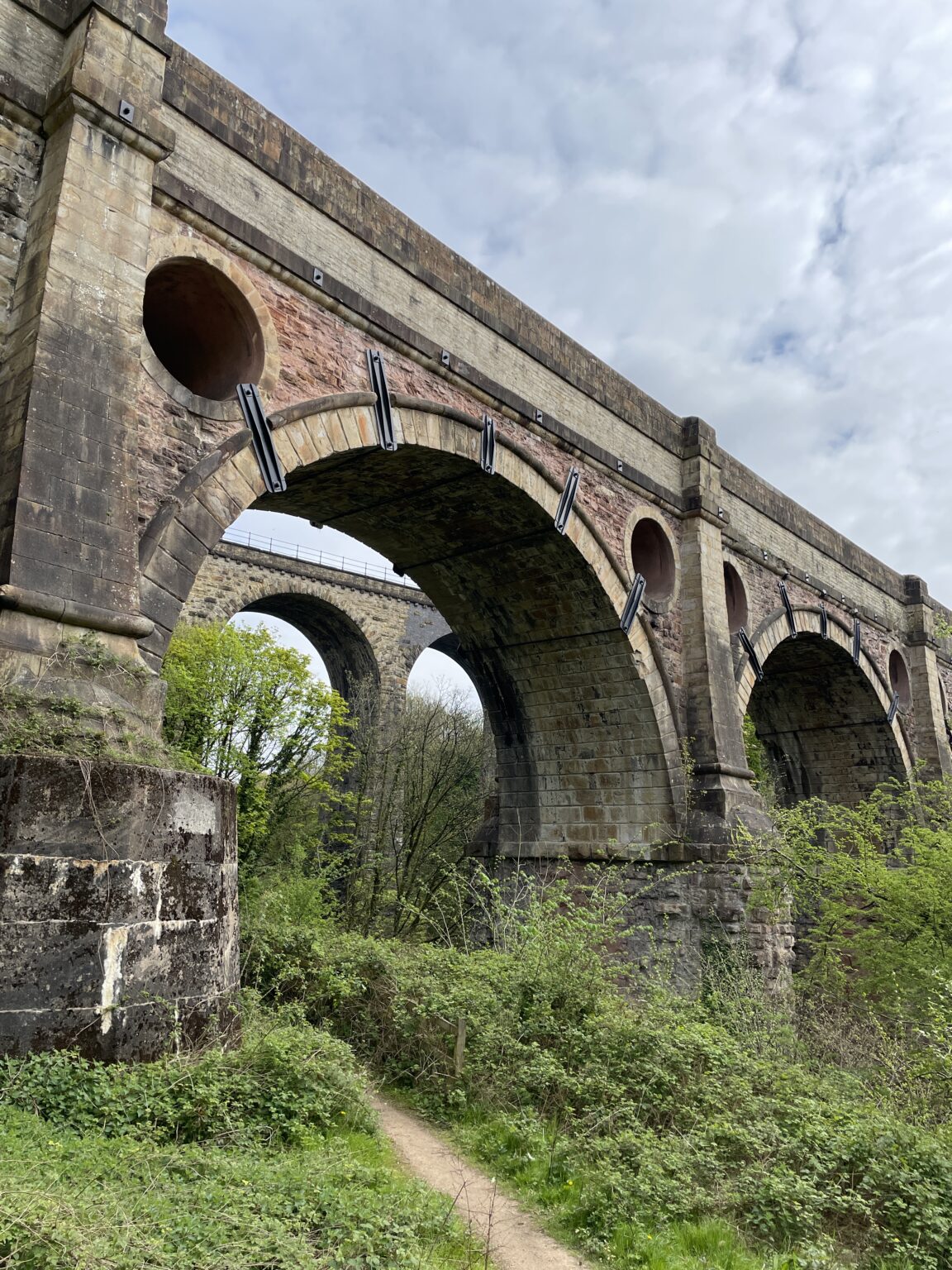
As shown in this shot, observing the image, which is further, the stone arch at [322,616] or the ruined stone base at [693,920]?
the stone arch at [322,616]

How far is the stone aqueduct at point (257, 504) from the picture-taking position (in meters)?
4.68

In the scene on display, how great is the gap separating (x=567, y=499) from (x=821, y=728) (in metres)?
11.0

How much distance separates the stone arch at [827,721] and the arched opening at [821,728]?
2 centimetres

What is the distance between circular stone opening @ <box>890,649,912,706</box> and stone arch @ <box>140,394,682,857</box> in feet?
33.7

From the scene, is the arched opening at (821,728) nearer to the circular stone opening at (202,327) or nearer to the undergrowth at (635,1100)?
the undergrowth at (635,1100)

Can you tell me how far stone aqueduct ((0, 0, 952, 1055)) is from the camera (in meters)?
4.68

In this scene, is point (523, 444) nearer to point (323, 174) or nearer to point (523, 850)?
point (323, 174)

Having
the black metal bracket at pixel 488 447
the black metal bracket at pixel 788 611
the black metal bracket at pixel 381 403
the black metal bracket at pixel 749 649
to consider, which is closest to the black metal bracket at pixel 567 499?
the black metal bracket at pixel 488 447

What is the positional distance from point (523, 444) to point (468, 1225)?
7.87 meters

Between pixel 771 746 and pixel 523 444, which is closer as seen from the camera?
pixel 523 444

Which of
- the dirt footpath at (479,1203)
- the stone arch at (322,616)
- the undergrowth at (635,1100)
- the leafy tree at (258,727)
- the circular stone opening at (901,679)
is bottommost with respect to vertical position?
the dirt footpath at (479,1203)

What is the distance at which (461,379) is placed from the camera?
9.61 metres

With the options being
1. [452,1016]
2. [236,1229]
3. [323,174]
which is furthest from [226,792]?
[323,174]

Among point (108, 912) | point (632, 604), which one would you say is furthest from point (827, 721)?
point (108, 912)
